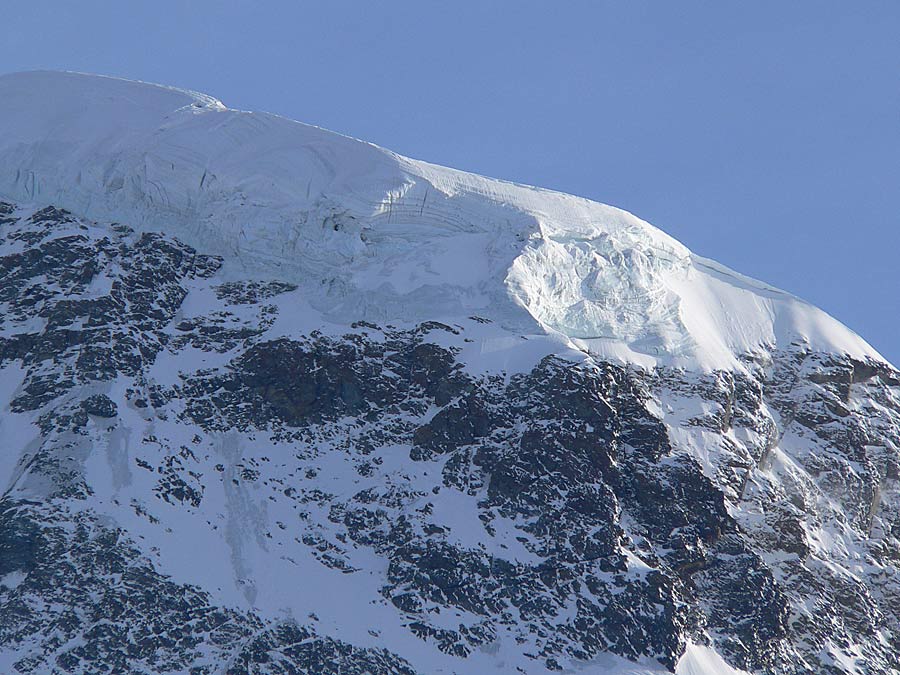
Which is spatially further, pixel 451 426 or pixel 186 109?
pixel 186 109

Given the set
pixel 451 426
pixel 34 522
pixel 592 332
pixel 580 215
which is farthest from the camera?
pixel 580 215

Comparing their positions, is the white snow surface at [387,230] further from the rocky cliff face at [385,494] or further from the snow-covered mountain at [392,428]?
the rocky cliff face at [385,494]

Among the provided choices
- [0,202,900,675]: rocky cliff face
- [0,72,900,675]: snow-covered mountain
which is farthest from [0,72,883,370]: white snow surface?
[0,202,900,675]: rocky cliff face

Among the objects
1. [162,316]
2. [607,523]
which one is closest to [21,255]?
[162,316]

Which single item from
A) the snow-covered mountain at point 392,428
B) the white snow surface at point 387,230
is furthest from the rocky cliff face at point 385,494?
the white snow surface at point 387,230

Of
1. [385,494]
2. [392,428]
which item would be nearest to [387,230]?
[392,428]

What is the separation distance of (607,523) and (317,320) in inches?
904

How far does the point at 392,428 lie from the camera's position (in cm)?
13762

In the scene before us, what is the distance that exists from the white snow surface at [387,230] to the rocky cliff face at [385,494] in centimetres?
218

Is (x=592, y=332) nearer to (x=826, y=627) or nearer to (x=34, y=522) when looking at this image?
(x=826, y=627)

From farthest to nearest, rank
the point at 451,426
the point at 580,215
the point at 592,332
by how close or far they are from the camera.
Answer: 1. the point at 580,215
2. the point at 592,332
3. the point at 451,426

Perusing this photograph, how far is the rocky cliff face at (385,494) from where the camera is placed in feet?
413

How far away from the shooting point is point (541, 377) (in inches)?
5433

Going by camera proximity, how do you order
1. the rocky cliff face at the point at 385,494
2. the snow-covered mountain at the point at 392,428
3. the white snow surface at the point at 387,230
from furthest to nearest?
the white snow surface at the point at 387,230 → the snow-covered mountain at the point at 392,428 → the rocky cliff face at the point at 385,494
